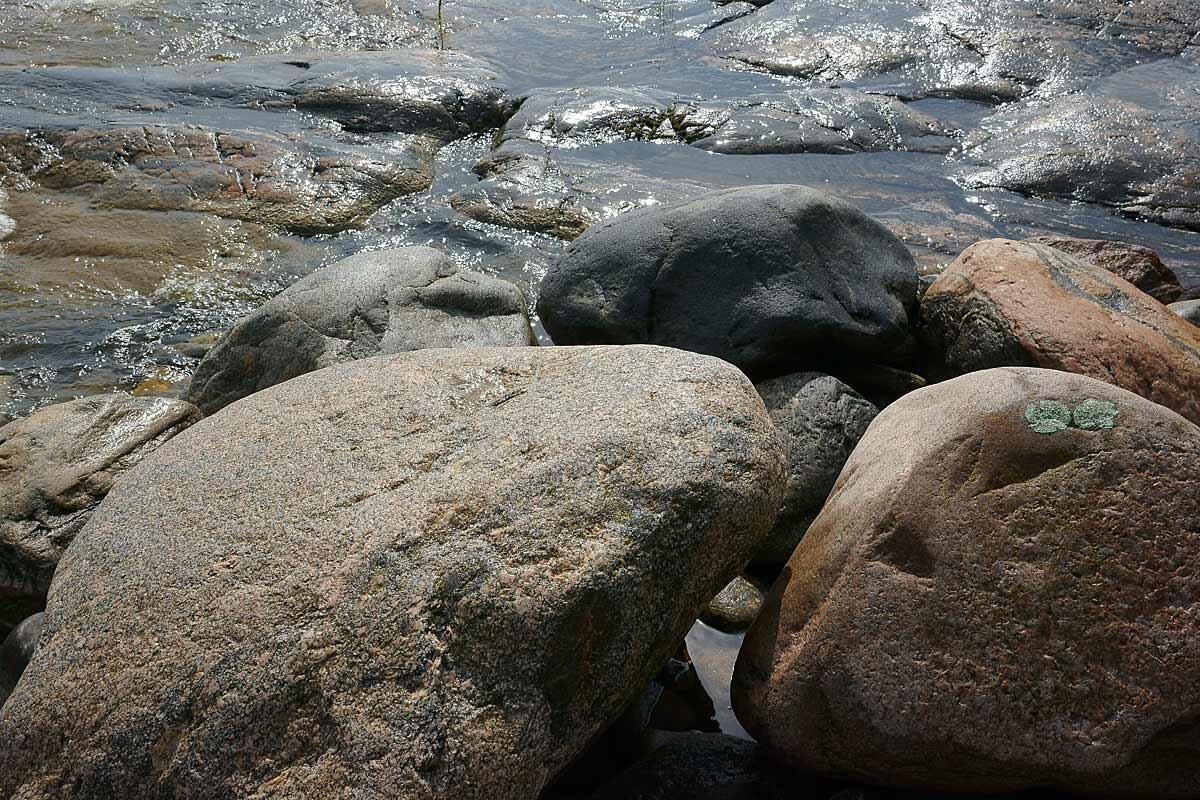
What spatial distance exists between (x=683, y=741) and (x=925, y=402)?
4.61 ft

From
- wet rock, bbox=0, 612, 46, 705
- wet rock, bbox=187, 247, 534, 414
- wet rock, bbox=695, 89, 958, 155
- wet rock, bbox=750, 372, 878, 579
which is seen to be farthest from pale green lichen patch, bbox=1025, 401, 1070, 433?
wet rock, bbox=695, 89, 958, 155

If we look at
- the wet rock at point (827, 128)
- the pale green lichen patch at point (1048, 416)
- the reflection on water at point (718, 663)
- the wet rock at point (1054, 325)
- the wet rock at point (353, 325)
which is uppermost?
the pale green lichen patch at point (1048, 416)

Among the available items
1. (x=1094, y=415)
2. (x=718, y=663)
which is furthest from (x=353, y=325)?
(x=1094, y=415)

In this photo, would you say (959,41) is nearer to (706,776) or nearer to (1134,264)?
(1134,264)

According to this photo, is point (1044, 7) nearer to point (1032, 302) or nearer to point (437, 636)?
Answer: point (1032, 302)

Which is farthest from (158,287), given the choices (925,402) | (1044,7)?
(1044,7)

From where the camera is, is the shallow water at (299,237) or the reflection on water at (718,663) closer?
the reflection on water at (718,663)

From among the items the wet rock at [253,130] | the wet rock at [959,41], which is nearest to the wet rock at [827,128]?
the wet rock at [959,41]

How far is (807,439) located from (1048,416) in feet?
4.09

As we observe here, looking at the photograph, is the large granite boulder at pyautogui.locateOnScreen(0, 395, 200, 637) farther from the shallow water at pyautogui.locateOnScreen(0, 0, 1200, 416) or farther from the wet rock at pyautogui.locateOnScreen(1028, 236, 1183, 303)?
the wet rock at pyautogui.locateOnScreen(1028, 236, 1183, 303)

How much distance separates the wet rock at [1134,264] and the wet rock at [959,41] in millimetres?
3556

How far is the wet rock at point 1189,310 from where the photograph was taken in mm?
5238

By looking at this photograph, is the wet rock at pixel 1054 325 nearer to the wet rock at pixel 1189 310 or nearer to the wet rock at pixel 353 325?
the wet rock at pixel 1189 310

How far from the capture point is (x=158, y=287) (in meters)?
6.29
